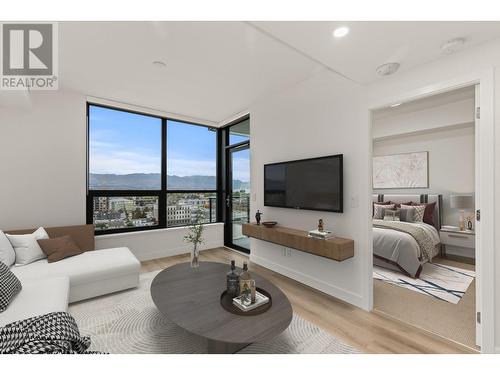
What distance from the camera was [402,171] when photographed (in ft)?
15.5

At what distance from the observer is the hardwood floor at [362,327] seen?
1.76 meters

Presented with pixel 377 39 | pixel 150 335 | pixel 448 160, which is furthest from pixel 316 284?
pixel 448 160

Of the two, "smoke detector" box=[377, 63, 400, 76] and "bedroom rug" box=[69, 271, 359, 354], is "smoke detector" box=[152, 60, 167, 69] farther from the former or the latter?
"bedroom rug" box=[69, 271, 359, 354]

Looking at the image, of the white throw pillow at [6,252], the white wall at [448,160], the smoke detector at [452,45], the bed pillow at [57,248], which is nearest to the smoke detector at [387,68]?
the smoke detector at [452,45]

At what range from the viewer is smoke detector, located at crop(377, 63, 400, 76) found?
2.01m

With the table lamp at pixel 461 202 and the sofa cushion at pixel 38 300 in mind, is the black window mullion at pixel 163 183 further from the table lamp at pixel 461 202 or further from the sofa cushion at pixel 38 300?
the table lamp at pixel 461 202

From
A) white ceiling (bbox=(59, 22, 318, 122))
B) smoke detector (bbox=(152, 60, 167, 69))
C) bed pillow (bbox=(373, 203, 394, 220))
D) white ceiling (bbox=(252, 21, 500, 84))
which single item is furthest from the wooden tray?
bed pillow (bbox=(373, 203, 394, 220))

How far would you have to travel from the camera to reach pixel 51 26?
6.30 feet

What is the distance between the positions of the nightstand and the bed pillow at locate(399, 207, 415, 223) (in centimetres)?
49

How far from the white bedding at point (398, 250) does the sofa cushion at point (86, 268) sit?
11.4 feet

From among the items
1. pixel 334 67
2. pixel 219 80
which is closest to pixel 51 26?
pixel 219 80

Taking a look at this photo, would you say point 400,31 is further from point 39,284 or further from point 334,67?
point 39,284

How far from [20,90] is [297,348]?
153 inches

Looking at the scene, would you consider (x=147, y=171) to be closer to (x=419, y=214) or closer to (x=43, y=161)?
(x=43, y=161)
